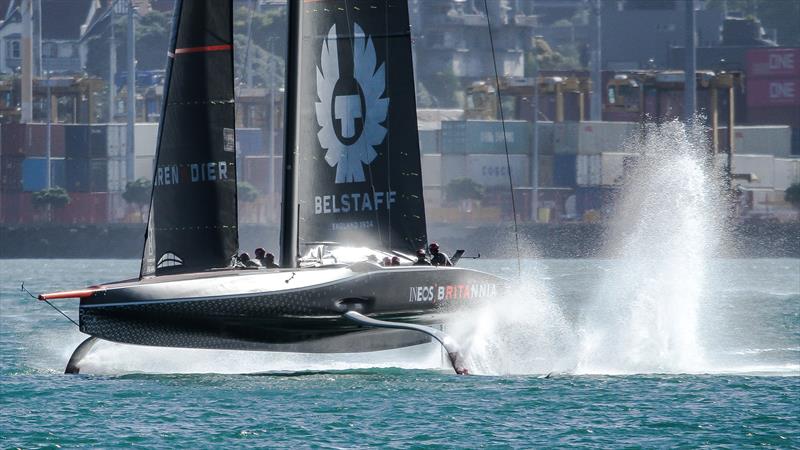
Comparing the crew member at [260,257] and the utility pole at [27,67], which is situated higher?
the utility pole at [27,67]

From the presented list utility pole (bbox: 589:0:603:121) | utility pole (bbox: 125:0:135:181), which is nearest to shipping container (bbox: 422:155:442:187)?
utility pole (bbox: 589:0:603:121)

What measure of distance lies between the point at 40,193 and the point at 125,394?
269 feet

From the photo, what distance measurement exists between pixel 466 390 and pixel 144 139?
295ft

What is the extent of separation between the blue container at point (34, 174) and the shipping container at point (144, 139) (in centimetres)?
685

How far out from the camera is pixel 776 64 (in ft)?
346

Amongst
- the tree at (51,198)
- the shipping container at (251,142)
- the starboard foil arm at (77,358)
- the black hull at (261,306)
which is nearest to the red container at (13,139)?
the tree at (51,198)

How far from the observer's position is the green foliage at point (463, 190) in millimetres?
96375

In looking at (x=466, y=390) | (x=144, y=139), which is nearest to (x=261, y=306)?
(x=466, y=390)

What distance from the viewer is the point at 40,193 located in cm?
9819

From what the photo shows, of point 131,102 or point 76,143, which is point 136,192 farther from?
point 76,143

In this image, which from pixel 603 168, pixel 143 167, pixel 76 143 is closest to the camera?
pixel 603 168

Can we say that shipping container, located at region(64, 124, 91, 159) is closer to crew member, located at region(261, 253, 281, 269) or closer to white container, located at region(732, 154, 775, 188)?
white container, located at region(732, 154, 775, 188)

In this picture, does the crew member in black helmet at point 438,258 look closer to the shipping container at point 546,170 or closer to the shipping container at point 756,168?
the shipping container at point 756,168

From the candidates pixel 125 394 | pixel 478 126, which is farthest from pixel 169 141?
pixel 478 126
